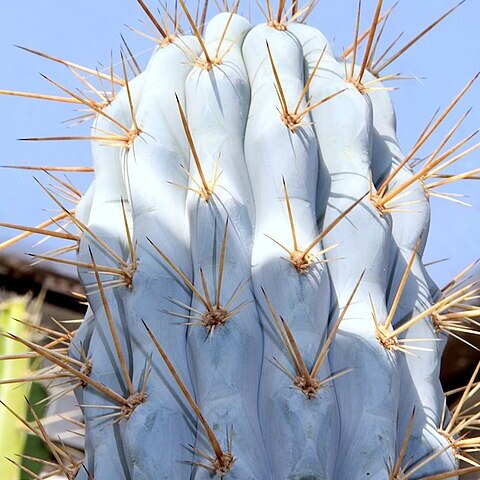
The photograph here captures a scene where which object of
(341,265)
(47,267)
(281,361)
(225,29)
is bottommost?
(47,267)

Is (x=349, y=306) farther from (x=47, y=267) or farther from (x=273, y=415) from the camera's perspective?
(x=47, y=267)

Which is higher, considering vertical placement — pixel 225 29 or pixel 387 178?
pixel 225 29

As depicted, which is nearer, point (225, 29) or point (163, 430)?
point (163, 430)

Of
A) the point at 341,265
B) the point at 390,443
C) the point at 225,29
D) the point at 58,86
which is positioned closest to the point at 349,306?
the point at 341,265

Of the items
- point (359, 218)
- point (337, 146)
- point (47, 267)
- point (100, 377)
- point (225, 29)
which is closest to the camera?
point (100, 377)

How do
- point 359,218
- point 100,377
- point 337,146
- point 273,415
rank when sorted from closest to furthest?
point 273,415, point 100,377, point 359,218, point 337,146

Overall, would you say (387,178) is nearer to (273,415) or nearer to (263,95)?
(263,95)

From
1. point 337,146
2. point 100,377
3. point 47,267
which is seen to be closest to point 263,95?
point 337,146
